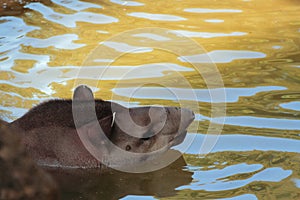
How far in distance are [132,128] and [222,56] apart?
3.09 m

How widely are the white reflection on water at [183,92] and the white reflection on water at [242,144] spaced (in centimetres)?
91

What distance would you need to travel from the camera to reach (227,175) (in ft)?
19.6

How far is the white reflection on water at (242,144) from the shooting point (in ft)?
21.1

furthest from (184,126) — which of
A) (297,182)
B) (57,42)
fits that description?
(57,42)

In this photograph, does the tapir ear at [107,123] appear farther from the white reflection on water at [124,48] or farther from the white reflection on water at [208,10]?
the white reflection on water at [208,10]

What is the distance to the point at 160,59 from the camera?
8.94 m

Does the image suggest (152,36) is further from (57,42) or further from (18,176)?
(18,176)

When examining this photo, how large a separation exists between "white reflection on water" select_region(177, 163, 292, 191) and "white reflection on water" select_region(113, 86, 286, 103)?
5.06ft

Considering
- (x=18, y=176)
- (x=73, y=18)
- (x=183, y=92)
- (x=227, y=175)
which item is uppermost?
(x=18, y=176)

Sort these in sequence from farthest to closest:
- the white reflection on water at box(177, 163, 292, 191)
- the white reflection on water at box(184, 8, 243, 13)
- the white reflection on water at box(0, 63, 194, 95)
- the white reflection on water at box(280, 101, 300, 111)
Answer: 1. the white reflection on water at box(184, 8, 243, 13)
2. the white reflection on water at box(0, 63, 194, 95)
3. the white reflection on water at box(280, 101, 300, 111)
4. the white reflection on water at box(177, 163, 292, 191)

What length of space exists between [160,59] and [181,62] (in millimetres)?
290

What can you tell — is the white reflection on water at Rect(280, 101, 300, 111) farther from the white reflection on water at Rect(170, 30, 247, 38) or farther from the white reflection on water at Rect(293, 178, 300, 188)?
the white reflection on water at Rect(170, 30, 247, 38)

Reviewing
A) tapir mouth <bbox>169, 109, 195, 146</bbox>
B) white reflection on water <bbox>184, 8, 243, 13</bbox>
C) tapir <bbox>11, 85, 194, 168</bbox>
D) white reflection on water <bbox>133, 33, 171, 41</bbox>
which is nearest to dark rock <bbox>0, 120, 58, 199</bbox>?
tapir <bbox>11, 85, 194, 168</bbox>

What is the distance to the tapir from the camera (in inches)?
236
